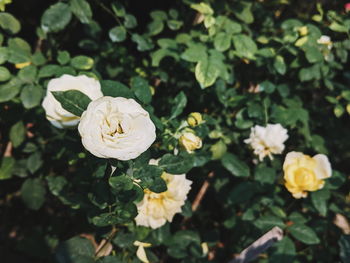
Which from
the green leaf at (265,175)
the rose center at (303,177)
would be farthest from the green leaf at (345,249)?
the green leaf at (265,175)

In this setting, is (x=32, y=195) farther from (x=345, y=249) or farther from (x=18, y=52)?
(x=345, y=249)

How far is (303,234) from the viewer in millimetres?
1483

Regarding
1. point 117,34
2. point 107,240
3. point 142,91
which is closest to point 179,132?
point 142,91

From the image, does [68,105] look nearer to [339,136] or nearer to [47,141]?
[47,141]

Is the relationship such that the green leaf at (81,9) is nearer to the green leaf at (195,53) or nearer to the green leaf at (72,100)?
the green leaf at (195,53)

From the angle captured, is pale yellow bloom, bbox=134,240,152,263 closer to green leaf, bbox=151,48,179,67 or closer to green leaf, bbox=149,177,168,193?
green leaf, bbox=149,177,168,193

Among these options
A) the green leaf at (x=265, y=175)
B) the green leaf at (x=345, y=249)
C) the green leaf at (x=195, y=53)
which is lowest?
the green leaf at (x=265, y=175)

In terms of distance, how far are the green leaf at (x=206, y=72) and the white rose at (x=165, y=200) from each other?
364 millimetres

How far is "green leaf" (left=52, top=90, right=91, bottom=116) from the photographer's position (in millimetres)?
934

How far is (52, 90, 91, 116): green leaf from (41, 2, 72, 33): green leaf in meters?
0.57

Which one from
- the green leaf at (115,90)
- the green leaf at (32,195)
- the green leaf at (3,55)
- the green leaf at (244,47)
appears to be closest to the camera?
the green leaf at (115,90)

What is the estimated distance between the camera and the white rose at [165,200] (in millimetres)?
1267

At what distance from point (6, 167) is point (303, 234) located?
4.35 ft

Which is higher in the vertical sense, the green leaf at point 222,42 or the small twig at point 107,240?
the green leaf at point 222,42
